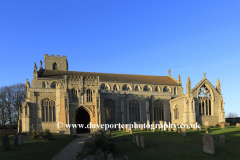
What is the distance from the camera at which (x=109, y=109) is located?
40.7 meters

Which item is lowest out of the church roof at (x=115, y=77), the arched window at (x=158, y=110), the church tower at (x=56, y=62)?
the arched window at (x=158, y=110)

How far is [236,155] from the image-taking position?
40.5 feet

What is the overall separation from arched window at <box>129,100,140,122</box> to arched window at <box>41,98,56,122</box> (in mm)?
14287

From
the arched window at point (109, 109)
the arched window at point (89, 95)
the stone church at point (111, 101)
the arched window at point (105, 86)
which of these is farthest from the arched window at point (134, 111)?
the arched window at point (89, 95)

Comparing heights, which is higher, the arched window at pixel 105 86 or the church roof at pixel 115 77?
the church roof at pixel 115 77

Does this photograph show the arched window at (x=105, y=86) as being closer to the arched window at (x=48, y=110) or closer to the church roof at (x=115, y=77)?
the church roof at (x=115, y=77)

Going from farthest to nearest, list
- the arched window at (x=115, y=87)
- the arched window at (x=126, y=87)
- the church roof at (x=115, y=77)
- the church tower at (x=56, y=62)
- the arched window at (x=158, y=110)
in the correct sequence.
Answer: the church tower at (x=56, y=62) < the arched window at (x=126, y=87) < the arched window at (x=115, y=87) < the arched window at (x=158, y=110) < the church roof at (x=115, y=77)

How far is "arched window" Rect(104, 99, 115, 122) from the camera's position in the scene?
40375 mm

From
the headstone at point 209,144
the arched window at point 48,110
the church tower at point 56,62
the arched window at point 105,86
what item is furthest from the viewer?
the church tower at point 56,62

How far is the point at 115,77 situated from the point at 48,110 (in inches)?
620

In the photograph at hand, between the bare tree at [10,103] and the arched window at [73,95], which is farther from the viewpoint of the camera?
the bare tree at [10,103]

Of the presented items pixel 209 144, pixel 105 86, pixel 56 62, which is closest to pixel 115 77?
pixel 105 86

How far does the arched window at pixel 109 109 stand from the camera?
132 ft

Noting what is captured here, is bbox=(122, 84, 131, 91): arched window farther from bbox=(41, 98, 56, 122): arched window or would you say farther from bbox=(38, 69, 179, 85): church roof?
bbox=(41, 98, 56, 122): arched window
